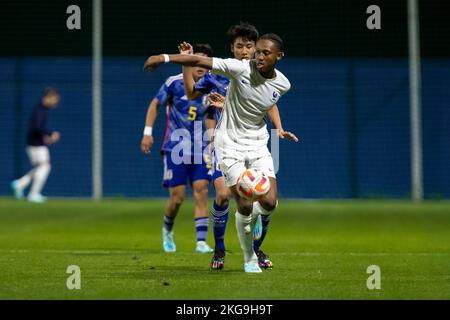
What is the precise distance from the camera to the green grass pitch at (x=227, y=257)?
7.61 m

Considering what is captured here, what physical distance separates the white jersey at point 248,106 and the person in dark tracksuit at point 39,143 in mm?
14291

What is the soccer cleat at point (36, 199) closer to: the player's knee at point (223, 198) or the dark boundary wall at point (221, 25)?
the dark boundary wall at point (221, 25)

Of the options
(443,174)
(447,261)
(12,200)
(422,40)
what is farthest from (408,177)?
(447,261)

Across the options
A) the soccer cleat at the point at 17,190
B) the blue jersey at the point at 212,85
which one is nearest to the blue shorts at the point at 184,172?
the blue jersey at the point at 212,85

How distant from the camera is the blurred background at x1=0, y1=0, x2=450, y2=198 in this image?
23.2 m

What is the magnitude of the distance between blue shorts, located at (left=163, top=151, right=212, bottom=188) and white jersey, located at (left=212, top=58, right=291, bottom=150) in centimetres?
273

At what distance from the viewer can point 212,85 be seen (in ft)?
31.3

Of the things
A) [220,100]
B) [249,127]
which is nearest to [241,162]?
[249,127]

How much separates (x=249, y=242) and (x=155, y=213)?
9872 millimetres

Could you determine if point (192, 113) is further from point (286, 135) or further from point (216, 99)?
point (286, 135)

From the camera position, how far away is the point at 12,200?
22.7 metres

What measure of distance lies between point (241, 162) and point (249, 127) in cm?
36

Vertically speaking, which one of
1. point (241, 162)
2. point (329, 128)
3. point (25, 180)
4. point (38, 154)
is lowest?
point (25, 180)

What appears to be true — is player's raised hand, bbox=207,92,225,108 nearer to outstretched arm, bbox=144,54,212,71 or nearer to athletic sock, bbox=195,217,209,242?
outstretched arm, bbox=144,54,212,71
